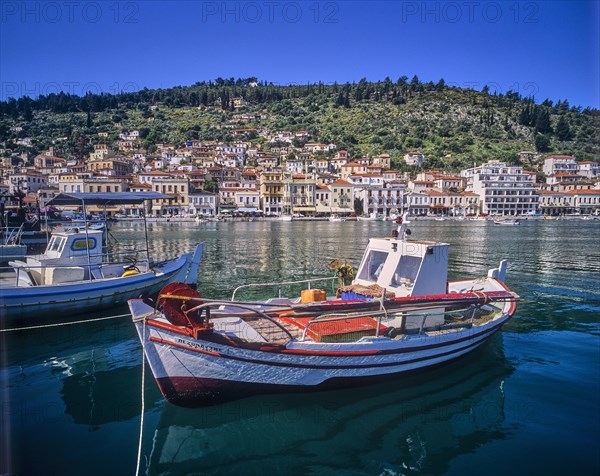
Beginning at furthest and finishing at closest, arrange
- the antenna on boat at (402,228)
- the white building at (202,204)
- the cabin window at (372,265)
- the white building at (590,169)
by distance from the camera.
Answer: the white building at (590,169) < the white building at (202,204) < the cabin window at (372,265) < the antenna on boat at (402,228)

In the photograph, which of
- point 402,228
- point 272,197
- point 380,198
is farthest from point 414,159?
point 402,228

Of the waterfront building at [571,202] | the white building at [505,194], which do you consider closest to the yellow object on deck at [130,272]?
the white building at [505,194]

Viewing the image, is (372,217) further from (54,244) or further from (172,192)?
(54,244)

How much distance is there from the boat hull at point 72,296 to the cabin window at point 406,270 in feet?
31.6

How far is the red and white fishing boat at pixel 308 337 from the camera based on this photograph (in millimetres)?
6770

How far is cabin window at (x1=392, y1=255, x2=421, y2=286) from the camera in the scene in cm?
961

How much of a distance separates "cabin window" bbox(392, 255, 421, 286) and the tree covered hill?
125525mm

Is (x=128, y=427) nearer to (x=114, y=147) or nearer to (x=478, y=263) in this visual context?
(x=478, y=263)

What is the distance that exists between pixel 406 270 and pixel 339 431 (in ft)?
15.3

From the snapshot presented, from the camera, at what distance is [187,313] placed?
6.75 meters

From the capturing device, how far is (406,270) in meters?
9.80

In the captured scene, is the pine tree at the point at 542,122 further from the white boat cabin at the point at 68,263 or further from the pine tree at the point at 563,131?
the white boat cabin at the point at 68,263

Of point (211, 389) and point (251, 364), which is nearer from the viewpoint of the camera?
point (251, 364)

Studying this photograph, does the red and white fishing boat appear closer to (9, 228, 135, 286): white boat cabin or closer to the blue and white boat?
the blue and white boat
